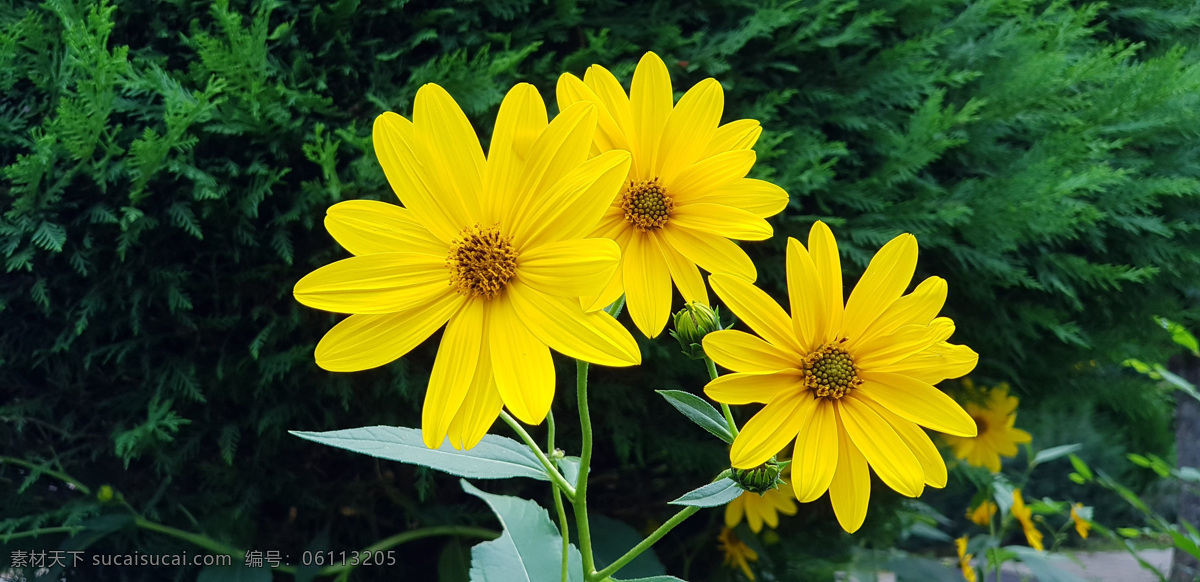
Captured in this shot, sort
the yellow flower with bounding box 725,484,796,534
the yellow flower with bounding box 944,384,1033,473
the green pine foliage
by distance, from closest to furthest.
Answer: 1. the green pine foliage
2. the yellow flower with bounding box 725,484,796,534
3. the yellow flower with bounding box 944,384,1033,473

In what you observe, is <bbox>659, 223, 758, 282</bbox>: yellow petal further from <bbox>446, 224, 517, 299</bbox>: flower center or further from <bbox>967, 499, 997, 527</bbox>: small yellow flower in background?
<bbox>967, 499, 997, 527</bbox>: small yellow flower in background

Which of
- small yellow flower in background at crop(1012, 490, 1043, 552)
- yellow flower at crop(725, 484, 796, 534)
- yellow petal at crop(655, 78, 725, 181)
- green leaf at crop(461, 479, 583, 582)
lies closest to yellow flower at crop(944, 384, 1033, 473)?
small yellow flower in background at crop(1012, 490, 1043, 552)

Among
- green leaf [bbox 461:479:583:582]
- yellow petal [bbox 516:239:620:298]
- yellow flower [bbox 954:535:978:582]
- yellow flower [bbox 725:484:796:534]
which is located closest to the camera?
yellow petal [bbox 516:239:620:298]

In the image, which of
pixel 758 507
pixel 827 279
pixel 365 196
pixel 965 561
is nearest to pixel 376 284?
pixel 827 279

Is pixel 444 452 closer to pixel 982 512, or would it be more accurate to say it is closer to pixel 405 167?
pixel 405 167

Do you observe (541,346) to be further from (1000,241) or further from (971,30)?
(971,30)

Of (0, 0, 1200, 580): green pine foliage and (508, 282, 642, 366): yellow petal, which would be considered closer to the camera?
(508, 282, 642, 366): yellow petal
